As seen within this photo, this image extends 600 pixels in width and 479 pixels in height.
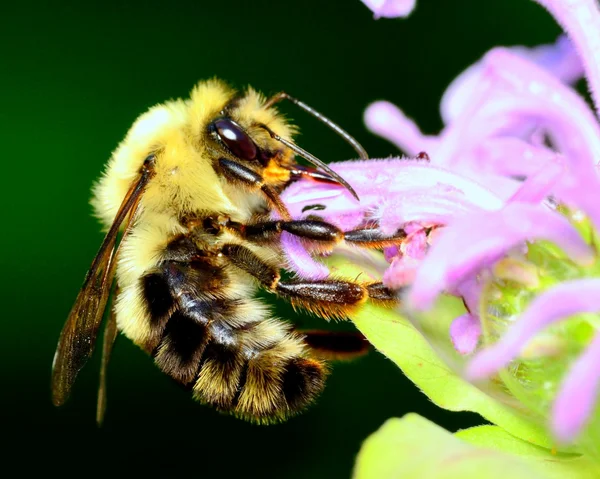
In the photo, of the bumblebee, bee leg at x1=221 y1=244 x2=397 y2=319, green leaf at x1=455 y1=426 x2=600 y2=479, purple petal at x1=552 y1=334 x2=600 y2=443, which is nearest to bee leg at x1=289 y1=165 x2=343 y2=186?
the bumblebee

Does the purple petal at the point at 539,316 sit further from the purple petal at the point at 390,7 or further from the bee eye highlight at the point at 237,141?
the bee eye highlight at the point at 237,141

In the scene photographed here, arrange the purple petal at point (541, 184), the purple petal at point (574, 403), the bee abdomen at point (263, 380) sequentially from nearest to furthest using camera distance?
the purple petal at point (574, 403) < the purple petal at point (541, 184) < the bee abdomen at point (263, 380)

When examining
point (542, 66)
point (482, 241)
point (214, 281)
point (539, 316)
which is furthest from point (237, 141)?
point (539, 316)

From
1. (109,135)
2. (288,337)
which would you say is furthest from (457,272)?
(109,135)

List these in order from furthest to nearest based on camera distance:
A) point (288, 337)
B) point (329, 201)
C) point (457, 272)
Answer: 1. point (288, 337)
2. point (329, 201)
3. point (457, 272)

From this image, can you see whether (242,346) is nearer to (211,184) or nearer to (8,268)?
(211,184)

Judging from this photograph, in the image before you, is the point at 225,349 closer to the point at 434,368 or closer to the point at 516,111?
the point at 434,368

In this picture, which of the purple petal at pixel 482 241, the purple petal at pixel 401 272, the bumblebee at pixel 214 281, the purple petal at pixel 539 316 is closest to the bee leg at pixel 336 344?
the bumblebee at pixel 214 281
